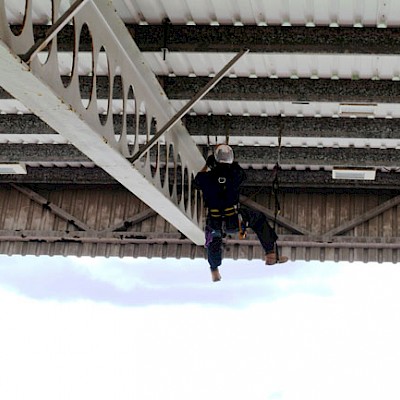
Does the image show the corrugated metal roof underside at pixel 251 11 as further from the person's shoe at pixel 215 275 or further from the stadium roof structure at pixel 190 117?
the person's shoe at pixel 215 275

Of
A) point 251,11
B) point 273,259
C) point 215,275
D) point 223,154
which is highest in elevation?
point 251,11

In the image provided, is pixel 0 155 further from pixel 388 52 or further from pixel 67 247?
pixel 388 52

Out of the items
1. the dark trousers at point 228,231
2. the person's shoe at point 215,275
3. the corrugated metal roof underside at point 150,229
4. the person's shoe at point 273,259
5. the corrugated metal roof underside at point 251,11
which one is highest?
the corrugated metal roof underside at point 251,11

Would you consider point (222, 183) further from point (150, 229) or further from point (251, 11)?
point (150, 229)

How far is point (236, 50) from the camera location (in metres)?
8.05

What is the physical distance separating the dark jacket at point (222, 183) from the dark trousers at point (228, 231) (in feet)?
1.08

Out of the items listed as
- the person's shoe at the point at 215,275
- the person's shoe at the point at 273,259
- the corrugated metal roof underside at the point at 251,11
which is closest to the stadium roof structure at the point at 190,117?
the corrugated metal roof underside at the point at 251,11

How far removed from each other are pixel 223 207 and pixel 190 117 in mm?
2178

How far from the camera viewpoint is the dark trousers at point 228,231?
9.56 meters

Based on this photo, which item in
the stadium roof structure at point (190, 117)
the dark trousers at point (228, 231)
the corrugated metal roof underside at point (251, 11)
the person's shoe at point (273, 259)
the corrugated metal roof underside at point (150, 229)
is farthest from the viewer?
the corrugated metal roof underside at point (150, 229)

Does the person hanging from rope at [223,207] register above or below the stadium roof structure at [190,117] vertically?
below

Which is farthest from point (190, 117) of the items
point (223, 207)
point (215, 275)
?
point (215, 275)

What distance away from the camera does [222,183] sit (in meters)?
9.09

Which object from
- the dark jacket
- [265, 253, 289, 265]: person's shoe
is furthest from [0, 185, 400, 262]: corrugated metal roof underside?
the dark jacket
